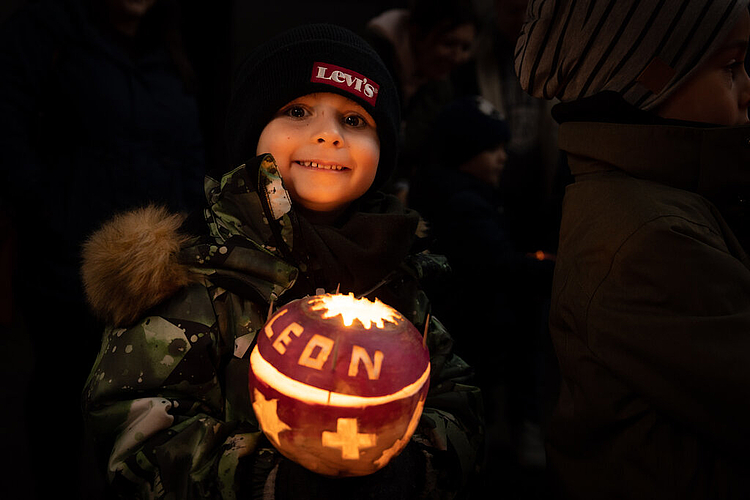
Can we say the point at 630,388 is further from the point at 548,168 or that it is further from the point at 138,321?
the point at 548,168

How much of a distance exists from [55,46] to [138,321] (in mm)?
1314

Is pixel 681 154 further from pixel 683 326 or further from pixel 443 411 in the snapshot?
pixel 443 411

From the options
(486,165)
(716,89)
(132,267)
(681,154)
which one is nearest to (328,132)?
(132,267)

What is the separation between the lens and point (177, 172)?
2.29 m

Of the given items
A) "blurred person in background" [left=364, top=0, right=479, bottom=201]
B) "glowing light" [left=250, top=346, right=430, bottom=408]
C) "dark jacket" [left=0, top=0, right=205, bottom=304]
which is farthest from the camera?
"blurred person in background" [left=364, top=0, right=479, bottom=201]

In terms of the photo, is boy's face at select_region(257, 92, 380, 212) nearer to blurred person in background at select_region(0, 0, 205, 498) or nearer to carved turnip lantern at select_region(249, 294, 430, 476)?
carved turnip lantern at select_region(249, 294, 430, 476)

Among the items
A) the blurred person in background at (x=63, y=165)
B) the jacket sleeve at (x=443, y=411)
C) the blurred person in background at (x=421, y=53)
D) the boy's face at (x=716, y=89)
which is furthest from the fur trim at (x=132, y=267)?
the blurred person in background at (x=421, y=53)

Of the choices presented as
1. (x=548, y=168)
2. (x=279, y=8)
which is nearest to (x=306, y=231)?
(x=548, y=168)

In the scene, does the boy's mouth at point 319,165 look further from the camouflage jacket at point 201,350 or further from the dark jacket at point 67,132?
the dark jacket at point 67,132

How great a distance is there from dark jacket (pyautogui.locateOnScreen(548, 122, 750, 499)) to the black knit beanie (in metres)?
Answer: 0.50

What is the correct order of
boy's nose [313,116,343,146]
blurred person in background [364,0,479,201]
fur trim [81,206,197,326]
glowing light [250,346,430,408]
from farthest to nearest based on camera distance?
blurred person in background [364,0,479,201], boy's nose [313,116,343,146], fur trim [81,206,197,326], glowing light [250,346,430,408]

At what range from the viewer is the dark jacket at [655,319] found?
3.45 feet

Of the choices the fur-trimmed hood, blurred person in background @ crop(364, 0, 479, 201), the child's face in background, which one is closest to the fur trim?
the fur-trimmed hood

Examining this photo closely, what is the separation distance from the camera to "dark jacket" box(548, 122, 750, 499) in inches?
41.4
